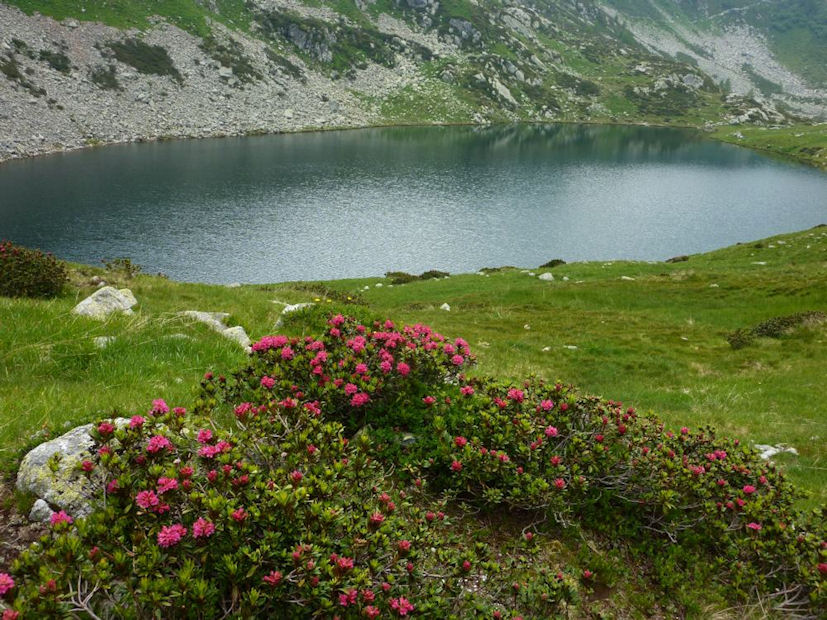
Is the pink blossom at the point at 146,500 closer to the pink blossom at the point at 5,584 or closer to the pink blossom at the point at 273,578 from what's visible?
the pink blossom at the point at 5,584

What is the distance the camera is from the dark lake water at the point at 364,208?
6781cm

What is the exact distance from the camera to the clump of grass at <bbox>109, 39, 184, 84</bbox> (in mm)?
166125

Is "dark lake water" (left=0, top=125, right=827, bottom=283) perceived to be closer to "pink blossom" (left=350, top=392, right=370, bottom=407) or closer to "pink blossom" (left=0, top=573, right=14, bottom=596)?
"pink blossom" (left=350, top=392, right=370, bottom=407)

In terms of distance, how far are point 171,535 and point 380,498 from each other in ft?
6.44

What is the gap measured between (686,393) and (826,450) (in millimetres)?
5659

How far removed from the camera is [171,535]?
3.72 metres

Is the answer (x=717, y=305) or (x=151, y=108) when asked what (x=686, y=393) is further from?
(x=151, y=108)

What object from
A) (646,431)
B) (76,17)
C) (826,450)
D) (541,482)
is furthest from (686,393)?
(76,17)

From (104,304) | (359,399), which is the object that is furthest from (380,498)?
(104,304)

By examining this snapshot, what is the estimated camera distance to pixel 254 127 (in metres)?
175

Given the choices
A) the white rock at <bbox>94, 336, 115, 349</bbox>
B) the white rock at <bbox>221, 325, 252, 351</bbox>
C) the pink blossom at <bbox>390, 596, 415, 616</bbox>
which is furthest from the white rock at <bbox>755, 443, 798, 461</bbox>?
the white rock at <bbox>94, 336, 115, 349</bbox>

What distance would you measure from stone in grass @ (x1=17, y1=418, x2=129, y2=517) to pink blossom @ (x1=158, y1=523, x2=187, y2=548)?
1080mm

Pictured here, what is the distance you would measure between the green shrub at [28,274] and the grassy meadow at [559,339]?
0.68m

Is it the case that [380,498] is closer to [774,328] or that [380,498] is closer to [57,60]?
[774,328]
